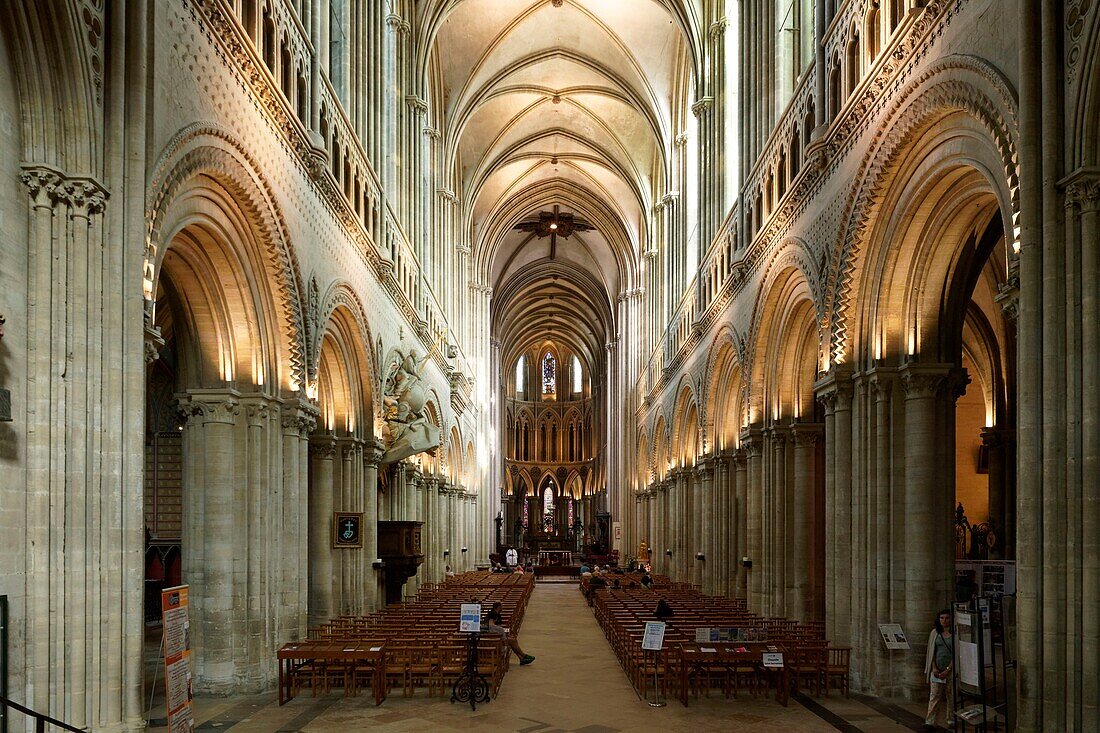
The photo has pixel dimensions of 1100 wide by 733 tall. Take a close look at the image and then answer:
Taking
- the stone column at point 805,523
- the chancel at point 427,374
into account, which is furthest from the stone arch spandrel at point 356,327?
the stone column at point 805,523

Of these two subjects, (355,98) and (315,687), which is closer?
(315,687)

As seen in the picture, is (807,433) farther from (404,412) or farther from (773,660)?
(404,412)

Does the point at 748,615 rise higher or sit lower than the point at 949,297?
lower

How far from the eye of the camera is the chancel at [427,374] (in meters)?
8.94

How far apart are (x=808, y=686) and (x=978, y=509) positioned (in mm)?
11587

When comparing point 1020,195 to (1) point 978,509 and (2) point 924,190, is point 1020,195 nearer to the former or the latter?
(2) point 924,190

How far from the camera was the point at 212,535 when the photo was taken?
1456 centimetres

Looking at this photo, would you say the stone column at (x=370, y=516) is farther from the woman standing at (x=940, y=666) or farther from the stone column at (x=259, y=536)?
the woman standing at (x=940, y=666)

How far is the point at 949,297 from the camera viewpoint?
14844 millimetres

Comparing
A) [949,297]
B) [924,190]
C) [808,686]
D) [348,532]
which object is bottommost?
[808,686]

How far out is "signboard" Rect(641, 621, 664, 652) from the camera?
14648 mm

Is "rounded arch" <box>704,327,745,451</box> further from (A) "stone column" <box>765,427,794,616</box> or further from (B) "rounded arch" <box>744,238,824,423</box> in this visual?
(A) "stone column" <box>765,427,794,616</box>

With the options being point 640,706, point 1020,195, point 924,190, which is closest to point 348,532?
point 640,706

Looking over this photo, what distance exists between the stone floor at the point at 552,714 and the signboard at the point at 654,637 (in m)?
0.86
